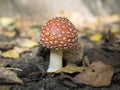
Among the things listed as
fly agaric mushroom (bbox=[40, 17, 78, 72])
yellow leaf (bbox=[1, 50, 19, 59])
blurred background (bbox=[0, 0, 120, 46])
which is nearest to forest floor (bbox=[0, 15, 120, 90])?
yellow leaf (bbox=[1, 50, 19, 59])

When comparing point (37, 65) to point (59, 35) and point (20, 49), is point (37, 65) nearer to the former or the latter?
point (59, 35)

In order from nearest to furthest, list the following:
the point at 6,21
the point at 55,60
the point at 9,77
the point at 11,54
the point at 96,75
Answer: the point at 9,77 → the point at 96,75 → the point at 55,60 → the point at 11,54 → the point at 6,21

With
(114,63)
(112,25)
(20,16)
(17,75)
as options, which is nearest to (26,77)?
(17,75)

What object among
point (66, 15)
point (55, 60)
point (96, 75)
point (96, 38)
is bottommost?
point (96, 75)

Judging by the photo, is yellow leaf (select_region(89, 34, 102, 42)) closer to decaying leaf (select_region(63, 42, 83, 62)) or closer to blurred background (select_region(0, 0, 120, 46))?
blurred background (select_region(0, 0, 120, 46))

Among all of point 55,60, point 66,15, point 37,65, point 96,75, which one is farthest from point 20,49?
point 66,15

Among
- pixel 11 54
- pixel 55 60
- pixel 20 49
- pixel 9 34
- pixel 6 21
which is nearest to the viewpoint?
pixel 55 60
